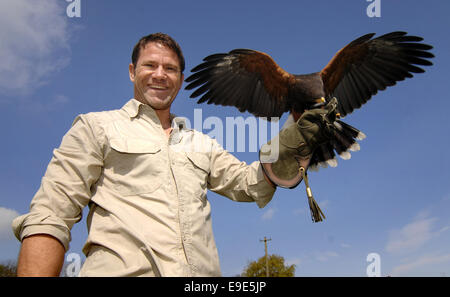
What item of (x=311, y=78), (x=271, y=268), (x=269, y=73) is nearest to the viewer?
(x=311, y=78)

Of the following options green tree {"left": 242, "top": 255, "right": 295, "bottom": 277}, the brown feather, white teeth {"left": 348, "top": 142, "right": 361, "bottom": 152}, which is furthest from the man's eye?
green tree {"left": 242, "top": 255, "right": 295, "bottom": 277}

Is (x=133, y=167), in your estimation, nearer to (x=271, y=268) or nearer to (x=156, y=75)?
(x=156, y=75)

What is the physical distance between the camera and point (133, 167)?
2.08 metres

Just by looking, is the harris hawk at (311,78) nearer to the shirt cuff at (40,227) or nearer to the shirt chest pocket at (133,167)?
the shirt chest pocket at (133,167)

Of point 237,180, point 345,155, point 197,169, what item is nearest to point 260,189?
point 237,180

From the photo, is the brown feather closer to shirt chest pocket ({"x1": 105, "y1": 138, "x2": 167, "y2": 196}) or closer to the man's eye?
the man's eye

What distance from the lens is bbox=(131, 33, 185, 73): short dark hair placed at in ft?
8.25

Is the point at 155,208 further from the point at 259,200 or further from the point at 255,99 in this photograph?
the point at 255,99

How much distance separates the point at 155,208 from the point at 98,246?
0.38m

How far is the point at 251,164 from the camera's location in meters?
2.48

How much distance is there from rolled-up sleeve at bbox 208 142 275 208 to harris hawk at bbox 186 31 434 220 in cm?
225

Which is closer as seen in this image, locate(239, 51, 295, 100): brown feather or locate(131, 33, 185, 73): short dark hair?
locate(131, 33, 185, 73): short dark hair

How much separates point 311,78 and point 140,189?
3.31 metres
